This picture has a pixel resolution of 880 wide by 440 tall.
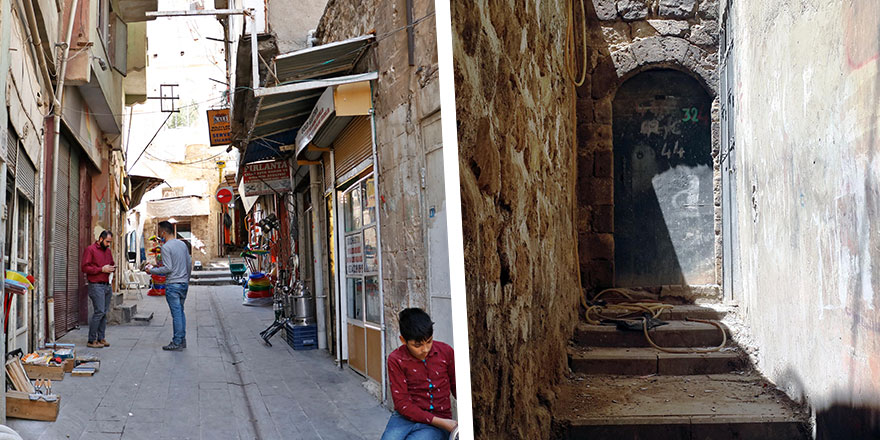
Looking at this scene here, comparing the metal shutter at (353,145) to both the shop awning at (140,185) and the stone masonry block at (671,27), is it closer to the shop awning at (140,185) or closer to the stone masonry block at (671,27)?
the shop awning at (140,185)

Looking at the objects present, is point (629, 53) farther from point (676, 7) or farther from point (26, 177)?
point (26, 177)

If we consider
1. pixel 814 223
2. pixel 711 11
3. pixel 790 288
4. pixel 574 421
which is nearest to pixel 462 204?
pixel 574 421

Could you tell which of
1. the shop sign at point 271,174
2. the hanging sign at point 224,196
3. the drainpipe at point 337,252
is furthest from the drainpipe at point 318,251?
the hanging sign at point 224,196

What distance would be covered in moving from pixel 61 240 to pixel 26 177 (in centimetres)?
19

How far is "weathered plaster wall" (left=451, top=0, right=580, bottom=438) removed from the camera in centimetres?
128

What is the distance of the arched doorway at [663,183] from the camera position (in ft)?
19.6

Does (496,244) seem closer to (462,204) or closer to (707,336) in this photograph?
(462,204)

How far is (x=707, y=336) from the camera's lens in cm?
427

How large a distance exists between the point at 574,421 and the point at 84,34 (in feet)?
6.90

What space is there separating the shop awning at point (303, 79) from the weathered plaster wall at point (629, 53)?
8.52 feet

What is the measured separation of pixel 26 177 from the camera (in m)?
1.21

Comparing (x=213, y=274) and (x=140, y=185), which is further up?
(x=140, y=185)

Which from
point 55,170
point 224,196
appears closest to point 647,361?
point 55,170

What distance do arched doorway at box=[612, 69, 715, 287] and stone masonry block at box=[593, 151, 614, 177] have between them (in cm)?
22
